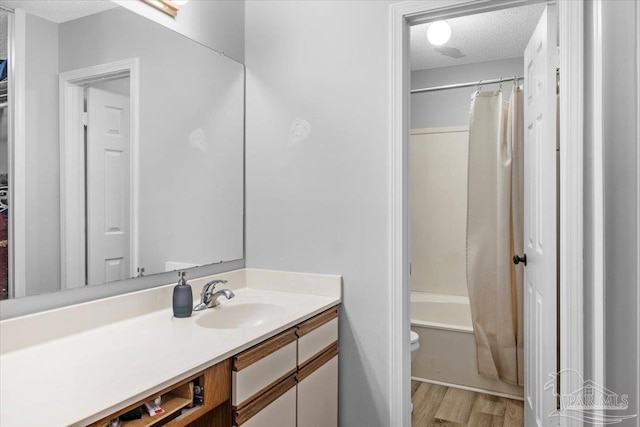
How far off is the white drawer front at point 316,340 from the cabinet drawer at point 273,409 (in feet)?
0.35

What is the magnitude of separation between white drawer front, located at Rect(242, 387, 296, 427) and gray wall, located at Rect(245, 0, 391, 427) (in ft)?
1.50

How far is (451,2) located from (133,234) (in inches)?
60.8

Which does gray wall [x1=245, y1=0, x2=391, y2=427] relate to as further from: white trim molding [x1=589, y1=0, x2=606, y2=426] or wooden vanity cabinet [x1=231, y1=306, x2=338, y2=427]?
white trim molding [x1=589, y1=0, x2=606, y2=426]

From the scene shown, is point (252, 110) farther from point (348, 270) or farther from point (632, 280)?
point (632, 280)

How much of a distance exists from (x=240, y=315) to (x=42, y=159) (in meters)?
0.92

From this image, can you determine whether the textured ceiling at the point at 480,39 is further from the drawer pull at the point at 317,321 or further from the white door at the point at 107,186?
the white door at the point at 107,186

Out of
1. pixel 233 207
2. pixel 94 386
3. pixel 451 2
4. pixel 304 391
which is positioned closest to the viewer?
pixel 94 386

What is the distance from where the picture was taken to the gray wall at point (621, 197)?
23 centimetres

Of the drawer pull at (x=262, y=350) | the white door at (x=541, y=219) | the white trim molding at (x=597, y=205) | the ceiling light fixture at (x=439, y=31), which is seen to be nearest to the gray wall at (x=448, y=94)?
the ceiling light fixture at (x=439, y=31)

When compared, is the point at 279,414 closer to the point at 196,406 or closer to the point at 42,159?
A: the point at 196,406

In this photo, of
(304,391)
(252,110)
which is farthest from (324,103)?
(304,391)

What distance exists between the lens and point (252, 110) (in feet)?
6.88

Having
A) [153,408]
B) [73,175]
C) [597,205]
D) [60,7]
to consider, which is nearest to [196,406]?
[153,408]

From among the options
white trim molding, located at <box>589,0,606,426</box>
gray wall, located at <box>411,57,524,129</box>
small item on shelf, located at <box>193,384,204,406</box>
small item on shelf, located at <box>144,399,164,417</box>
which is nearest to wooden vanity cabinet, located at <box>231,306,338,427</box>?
small item on shelf, located at <box>193,384,204,406</box>
